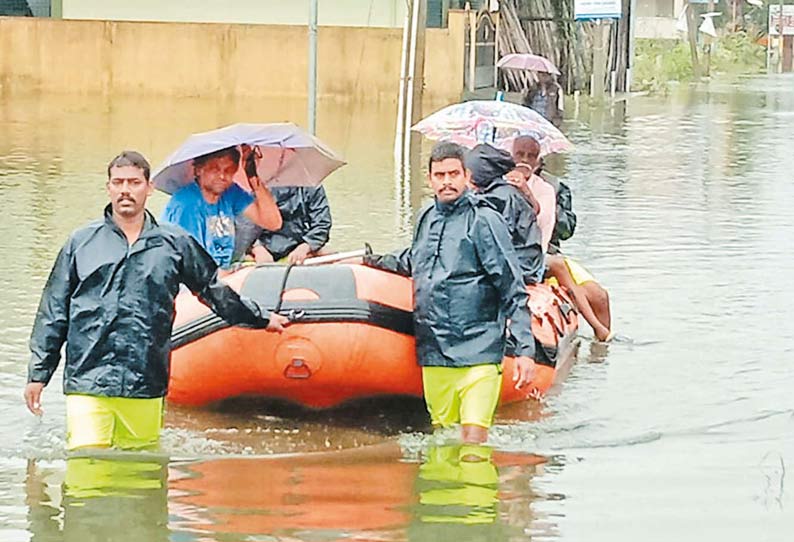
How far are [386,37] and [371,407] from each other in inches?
1024

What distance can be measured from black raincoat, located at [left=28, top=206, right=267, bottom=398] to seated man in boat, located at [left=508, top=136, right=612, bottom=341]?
311 centimetres

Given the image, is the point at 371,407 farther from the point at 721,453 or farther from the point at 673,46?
the point at 673,46

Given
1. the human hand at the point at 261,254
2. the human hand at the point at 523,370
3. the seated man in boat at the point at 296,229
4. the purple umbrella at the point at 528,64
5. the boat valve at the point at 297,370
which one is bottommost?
the boat valve at the point at 297,370

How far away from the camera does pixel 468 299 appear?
306 inches

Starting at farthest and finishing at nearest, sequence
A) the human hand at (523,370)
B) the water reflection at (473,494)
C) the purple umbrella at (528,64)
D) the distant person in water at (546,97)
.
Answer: the distant person in water at (546,97), the purple umbrella at (528,64), the human hand at (523,370), the water reflection at (473,494)

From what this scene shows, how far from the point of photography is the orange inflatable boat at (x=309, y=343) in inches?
321

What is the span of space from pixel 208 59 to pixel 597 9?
860 cm

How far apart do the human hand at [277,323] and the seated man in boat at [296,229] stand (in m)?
1.99

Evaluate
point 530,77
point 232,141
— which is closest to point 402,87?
point 530,77

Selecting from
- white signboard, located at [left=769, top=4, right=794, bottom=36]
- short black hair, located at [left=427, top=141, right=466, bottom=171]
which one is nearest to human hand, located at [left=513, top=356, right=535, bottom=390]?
short black hair, located at [left=427, top=141, right=466, bottom=171]

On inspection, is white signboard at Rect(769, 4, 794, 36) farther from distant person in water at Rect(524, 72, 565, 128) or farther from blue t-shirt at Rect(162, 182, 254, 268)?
blue t-shirt at Rect(162, 182, 254, 268)

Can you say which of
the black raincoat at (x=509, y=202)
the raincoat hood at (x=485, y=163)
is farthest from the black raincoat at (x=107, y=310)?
the raincoat hood at (x=485, y=163)

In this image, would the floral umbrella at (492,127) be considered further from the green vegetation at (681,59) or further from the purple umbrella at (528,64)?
the green vegetation at (681,59)

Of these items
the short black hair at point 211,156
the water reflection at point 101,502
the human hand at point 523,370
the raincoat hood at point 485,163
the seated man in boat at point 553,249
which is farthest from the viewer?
the seated man in boat at point 553,249
